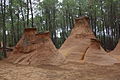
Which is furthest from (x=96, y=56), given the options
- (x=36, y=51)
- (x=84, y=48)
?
(x=36, y=51)

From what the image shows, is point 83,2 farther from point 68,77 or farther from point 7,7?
point 68,77

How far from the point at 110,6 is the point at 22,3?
1796cm

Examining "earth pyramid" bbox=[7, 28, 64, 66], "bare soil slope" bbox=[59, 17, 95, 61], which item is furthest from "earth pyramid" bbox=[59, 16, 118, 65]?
"earth pyramid" bbox=[7, 28, 64, 66]

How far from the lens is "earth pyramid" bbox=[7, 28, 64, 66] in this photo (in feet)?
67.8

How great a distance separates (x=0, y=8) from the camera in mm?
31734

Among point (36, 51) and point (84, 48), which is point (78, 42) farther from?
point (36, 51)

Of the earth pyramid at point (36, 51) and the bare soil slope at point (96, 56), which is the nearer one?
the earth pyramid at point (36, 51)

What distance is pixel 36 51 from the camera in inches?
848

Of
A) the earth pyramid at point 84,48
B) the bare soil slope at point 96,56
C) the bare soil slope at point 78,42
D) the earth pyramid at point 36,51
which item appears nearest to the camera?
the earth pyramid at point 36,51

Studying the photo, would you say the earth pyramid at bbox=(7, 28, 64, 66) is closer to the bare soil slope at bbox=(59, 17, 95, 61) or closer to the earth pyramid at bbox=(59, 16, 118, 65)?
the bare soil slope at bbox=(59, 17, 95, 61)

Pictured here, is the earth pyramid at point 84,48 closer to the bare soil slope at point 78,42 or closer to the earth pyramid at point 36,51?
the bare soil slope at point 78,42

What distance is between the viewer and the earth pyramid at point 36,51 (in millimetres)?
20675

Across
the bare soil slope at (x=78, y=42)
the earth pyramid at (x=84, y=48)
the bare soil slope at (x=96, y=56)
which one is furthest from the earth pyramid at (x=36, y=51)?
the bare soil slope at (x=96, y=56)

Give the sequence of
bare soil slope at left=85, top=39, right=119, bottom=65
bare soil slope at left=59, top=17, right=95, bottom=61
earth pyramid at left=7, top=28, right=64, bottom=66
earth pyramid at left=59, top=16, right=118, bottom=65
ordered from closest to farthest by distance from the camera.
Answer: earth pyramid at left=7, top=28, right=64, bottom=66 < bare soil slope at left=85, top=39, right=119, bottom=65 < earth pyramid at left=59, top=16, right=118, bottom=65 < bare soil slope at left=59, top=17, right=95, bottom=61
